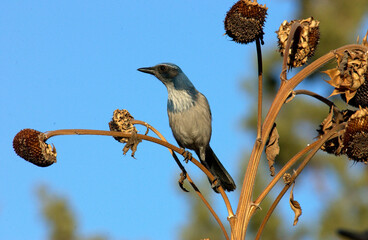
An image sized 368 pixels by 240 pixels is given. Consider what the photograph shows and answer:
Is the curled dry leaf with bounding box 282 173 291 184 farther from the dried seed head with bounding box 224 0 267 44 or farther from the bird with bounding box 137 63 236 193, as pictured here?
the bird with bounding box 137 63 236 193

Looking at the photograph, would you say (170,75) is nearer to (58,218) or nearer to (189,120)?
(189,120)

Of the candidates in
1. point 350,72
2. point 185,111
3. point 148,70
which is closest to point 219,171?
point 185,111

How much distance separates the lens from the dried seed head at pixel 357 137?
2.83m

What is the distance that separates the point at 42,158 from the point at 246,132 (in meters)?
17.4

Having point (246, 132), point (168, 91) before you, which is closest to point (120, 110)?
point (168, 91)

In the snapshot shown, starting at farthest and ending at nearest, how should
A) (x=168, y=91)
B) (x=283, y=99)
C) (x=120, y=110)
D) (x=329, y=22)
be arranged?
(x=329, y=22), (x=168, y=91), (x=120, y=110), (x=283, y=99)

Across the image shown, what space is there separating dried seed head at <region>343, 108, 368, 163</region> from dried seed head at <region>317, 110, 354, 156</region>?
3 centimetres

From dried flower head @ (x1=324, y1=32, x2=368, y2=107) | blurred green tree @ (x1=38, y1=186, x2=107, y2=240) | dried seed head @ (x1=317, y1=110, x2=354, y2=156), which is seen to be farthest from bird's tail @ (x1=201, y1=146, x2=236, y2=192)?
blurred green tree @ (x1=38, y1=186, x2=107, y2=240)

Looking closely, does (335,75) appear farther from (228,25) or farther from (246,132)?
(246,132)

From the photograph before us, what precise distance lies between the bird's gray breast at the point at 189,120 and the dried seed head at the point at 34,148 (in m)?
3.21

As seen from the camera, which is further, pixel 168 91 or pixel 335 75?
pixel 168 91

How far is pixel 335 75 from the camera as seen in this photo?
2.98m

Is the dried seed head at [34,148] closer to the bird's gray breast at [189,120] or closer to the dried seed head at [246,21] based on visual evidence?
the dried seed head at [246,21]

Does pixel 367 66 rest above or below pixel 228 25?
below
